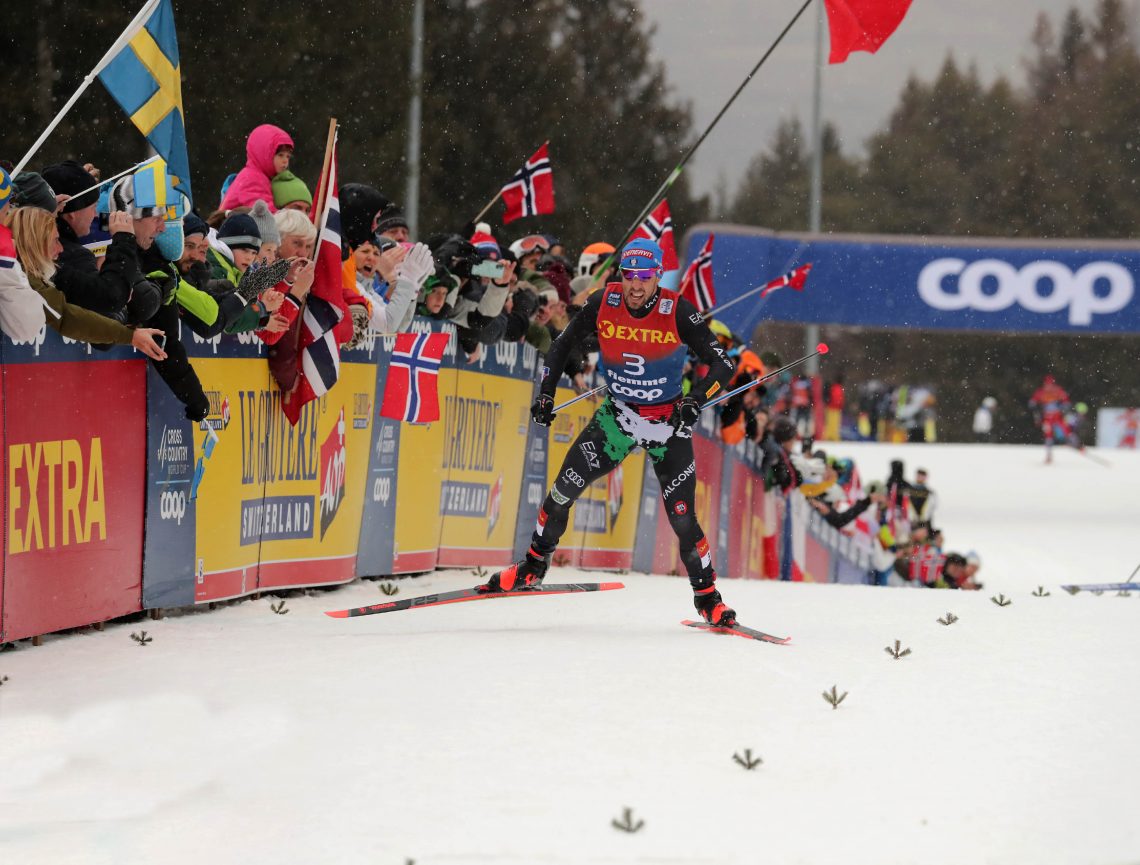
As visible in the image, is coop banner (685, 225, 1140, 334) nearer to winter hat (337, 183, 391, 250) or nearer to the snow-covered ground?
winter hat (337, 183, 391, 250)

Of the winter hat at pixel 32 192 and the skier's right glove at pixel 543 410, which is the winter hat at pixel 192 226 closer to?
the winter hat at pixel 32 192

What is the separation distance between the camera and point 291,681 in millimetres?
7141

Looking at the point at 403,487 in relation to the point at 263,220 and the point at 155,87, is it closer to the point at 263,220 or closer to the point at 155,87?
the point at 263,220

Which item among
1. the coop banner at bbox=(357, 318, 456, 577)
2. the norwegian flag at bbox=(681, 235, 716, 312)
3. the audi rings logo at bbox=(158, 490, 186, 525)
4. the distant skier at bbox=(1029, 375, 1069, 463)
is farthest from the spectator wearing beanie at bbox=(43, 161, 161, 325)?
the distant skier at bbox=(1029, 375, 1069, 463)

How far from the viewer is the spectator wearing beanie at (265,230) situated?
9.32 meters

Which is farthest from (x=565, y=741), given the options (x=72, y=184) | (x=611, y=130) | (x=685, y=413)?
(x=611, y=130)

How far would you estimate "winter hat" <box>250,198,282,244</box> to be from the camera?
9.32 m

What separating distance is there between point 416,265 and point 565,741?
15.1ft

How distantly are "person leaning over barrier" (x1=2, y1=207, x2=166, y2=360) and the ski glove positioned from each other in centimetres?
245

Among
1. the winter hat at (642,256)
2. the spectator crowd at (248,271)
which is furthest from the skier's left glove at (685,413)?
the spectator crowd at (248,271)

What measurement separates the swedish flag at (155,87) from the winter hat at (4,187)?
1049 millimetres

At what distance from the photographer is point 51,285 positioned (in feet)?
24.5

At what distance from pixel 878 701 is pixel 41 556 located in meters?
3.78

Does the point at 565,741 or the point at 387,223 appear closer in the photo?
the point at 565,741
